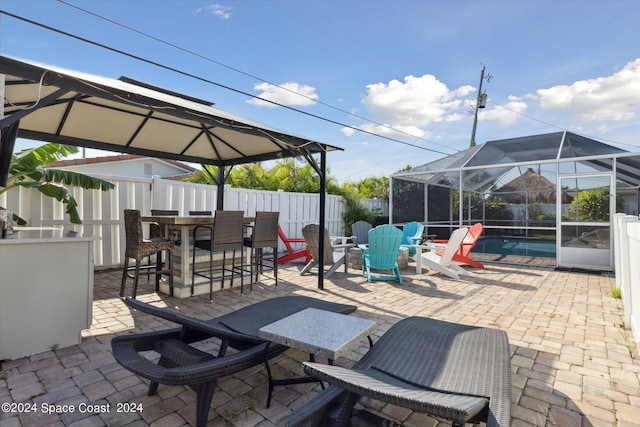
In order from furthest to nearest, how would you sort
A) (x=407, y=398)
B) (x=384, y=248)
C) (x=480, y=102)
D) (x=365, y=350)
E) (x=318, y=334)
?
(x=480, y=102)
(x=384, y=248)
(x=365, y=350)
(x=318, y=334)
(x=407, y=398)

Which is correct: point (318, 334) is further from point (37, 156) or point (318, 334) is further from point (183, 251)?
point (37, 156)

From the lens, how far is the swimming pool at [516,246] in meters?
10.0

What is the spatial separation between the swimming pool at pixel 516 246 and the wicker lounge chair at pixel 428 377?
9014 millimetres

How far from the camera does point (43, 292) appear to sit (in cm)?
288

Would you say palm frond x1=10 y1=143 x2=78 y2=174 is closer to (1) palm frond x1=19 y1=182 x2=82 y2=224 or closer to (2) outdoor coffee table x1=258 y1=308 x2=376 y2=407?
(1) palm frond x1=19 y1=182 x2=82 y2=224

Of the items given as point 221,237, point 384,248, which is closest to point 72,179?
point 221,237

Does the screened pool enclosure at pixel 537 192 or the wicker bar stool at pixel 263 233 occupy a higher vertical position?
the screened pool enclosure at pixel 537 192

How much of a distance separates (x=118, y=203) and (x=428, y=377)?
6.92 m

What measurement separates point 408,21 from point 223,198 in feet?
23.8

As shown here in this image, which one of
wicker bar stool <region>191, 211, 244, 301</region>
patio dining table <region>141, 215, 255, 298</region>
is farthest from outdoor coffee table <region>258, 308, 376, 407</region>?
patio dining table <region>141, 215, 255, 298</region>

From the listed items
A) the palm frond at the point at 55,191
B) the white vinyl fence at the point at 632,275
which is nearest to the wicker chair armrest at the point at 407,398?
the white vinyl fence at the point at 632,275

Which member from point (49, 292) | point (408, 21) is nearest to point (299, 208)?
point (408, 21)

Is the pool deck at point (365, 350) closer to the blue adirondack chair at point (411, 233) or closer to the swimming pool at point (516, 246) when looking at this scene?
the blue adirondack chair at point (411, 233)

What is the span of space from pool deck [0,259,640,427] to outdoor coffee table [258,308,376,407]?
448mm
